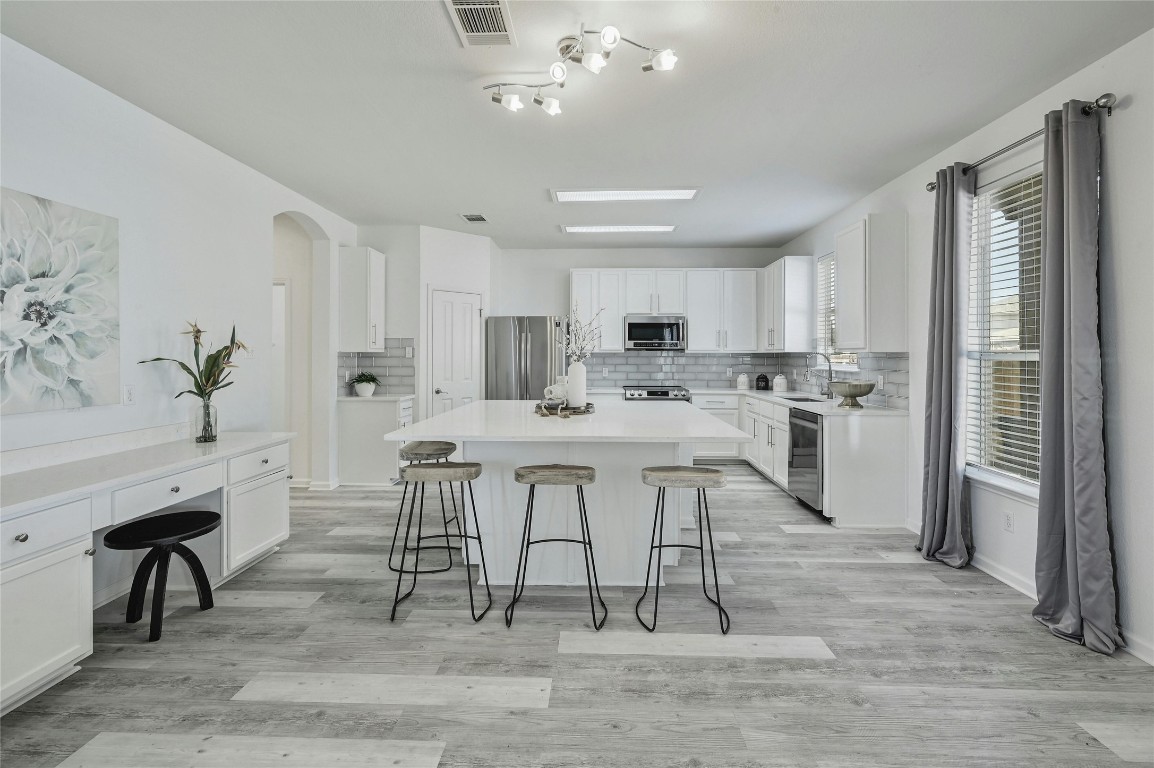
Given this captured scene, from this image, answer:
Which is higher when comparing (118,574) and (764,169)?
(764,169)

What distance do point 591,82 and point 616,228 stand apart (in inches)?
122

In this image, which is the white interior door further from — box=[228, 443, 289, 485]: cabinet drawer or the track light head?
the track light head

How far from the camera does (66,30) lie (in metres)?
2.37

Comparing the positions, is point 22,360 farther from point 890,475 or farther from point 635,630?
point 890,475

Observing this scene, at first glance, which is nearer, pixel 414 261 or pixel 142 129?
pixel 142 129

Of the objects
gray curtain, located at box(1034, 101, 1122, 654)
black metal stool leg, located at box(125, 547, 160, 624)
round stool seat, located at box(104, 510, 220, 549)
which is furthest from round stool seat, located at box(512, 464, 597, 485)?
gray curtain, located at box(1034, 101, 1122, 654)

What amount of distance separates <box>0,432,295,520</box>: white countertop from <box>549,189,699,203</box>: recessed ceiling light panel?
295 cm

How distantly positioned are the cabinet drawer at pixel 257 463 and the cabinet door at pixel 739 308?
200 inches

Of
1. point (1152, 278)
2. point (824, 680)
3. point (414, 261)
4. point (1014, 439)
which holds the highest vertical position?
point (414, 261)

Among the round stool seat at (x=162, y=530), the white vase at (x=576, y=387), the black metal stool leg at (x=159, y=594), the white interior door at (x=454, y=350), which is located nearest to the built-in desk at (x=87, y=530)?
the round stool seat at (x=162, y=530)

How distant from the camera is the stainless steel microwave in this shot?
681 centimetres

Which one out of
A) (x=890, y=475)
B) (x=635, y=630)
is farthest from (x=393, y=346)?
(x=890, y=475)

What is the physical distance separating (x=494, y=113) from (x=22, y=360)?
2.57m

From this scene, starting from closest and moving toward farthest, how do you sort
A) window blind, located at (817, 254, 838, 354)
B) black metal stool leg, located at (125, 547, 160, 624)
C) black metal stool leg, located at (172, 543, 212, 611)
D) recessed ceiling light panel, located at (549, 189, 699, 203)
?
black metal stool leg, located at (125, 547, 160, 624), black metal stool leg, located at (172, 543, 212, 611), recessed ceiling light panel, located at (549, 189, 699, 203), window blind, located at (817, 254, 838, 354)
